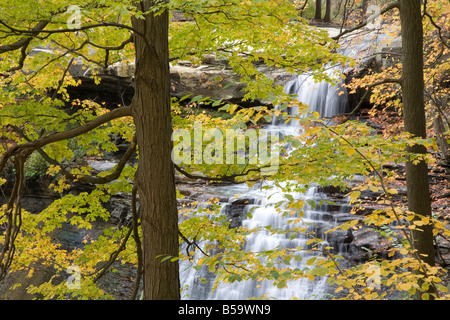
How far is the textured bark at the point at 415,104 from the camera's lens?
5.10m

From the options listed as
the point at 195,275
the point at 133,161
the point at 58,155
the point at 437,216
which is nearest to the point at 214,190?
the point at 195,275

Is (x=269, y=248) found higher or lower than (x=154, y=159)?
lower

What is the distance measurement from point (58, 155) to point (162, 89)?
2.21 metres

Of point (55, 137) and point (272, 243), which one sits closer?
point (55, 137)

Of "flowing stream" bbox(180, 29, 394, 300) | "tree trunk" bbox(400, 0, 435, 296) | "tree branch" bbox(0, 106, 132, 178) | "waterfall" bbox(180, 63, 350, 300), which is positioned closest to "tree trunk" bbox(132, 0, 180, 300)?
"tree branch" bbox(0, 106, 132, 178)

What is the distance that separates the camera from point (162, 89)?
3604 mm

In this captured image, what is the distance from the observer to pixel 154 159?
3.57 metres

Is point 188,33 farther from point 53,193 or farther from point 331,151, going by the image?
point 53,193

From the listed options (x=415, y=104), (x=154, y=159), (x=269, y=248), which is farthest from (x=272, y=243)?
(x=154, y=159)

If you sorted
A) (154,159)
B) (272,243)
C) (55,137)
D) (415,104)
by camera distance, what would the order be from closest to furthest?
1. (154,159)
2. (55,137)
3. (415,104)
4. (272,243)

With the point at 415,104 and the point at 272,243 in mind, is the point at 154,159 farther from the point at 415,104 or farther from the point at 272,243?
the point at 272,243

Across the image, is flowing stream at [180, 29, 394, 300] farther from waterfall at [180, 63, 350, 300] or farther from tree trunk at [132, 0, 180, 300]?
tree trunk at [132, 0, 180, 300]

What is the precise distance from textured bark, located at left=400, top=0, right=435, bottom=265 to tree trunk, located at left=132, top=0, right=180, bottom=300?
353 centimetres

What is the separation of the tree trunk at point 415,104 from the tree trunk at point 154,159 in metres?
3.52
